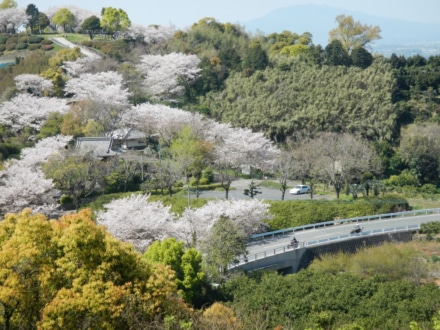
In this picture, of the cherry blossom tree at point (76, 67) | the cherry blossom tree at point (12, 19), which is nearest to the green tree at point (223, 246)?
the cherry blossom tree at point (76, 67)

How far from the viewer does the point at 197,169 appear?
35469mm

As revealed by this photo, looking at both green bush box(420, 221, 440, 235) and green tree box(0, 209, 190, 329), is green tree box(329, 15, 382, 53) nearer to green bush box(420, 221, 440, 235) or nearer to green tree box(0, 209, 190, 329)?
green bush box(420, 221, 440, 235)

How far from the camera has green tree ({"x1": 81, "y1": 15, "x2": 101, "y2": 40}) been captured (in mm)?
64062

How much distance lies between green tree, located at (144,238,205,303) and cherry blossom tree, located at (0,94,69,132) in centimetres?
2487

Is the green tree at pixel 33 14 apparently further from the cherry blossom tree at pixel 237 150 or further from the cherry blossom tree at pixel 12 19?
the cherry blossom tree at pixel 237 150

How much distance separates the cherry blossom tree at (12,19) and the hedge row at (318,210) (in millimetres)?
47461

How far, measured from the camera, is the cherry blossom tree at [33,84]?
4688 centimetres

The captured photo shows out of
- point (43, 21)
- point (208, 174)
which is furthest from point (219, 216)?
point (43, 21)

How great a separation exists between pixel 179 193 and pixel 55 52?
28.2m

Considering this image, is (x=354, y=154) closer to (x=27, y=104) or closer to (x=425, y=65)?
(x=425, y=65)

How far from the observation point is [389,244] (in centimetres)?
2586

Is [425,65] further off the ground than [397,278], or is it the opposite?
[425,65]

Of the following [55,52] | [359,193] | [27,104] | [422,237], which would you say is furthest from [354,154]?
[55,52]

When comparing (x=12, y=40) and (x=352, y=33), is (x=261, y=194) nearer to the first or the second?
(x=352, y=33)
